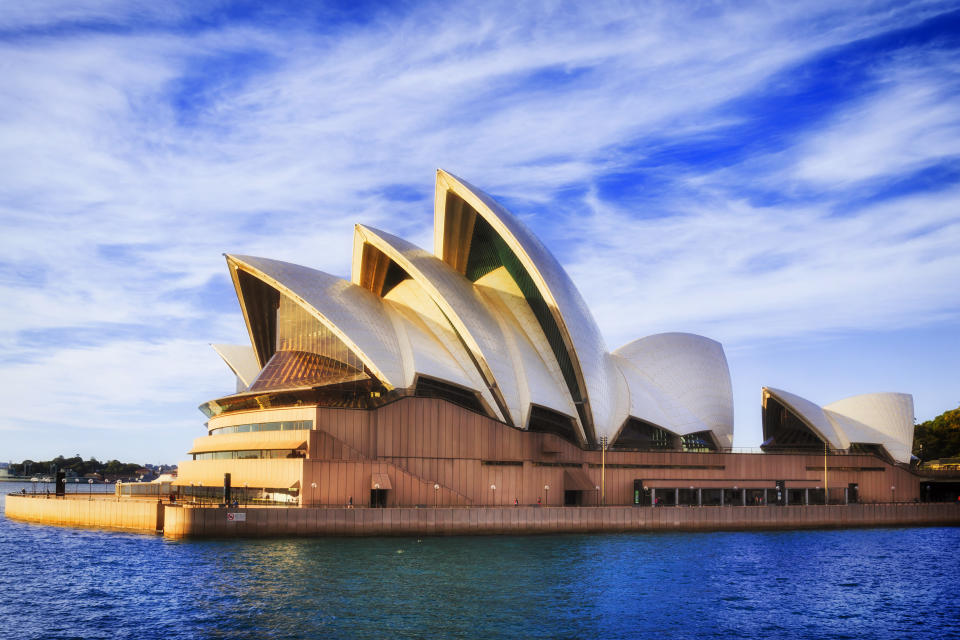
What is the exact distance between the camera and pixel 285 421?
5272 cm

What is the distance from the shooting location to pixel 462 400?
5556 cm

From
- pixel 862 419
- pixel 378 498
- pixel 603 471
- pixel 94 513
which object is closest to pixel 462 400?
pixel 378 498

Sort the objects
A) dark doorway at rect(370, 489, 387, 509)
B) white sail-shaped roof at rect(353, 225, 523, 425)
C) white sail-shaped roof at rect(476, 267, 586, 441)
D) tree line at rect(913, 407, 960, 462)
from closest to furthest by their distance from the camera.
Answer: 1. dark doorway at rect(370, 489, 387, 509)
2. white sail-shaped roof at rect(353, 225, 523, 425)
3. white sail-shaped roof at rect(476, 267, 586, 441)
4. tree line at rect(913, 407, 960, 462)

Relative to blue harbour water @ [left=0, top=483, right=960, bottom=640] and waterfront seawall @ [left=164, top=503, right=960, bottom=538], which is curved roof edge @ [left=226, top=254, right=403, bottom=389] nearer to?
waterfront seawall @ [left=164, top=503, right=960, bottom=538]

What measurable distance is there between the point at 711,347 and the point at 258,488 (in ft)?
120

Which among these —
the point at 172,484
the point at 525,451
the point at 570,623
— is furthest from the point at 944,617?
the point at 172,484

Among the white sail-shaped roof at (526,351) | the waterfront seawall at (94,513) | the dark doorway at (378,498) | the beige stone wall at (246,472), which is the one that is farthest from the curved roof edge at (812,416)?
the waterfront seawall at (94,513)

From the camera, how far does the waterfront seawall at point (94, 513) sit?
4825 cm

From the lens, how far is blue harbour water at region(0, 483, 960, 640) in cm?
2556

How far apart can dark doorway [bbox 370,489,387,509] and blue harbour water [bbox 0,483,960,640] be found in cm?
428

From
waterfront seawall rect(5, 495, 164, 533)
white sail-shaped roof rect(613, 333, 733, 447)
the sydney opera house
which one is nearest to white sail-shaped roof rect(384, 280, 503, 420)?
the sydney opera house

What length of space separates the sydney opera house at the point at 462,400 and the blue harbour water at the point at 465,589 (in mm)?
7445

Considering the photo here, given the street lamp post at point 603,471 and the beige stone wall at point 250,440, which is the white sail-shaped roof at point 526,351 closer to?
the street lamp post at point 603,471

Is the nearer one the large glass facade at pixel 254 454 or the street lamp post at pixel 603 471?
the large glass facade at pixel 254 454
